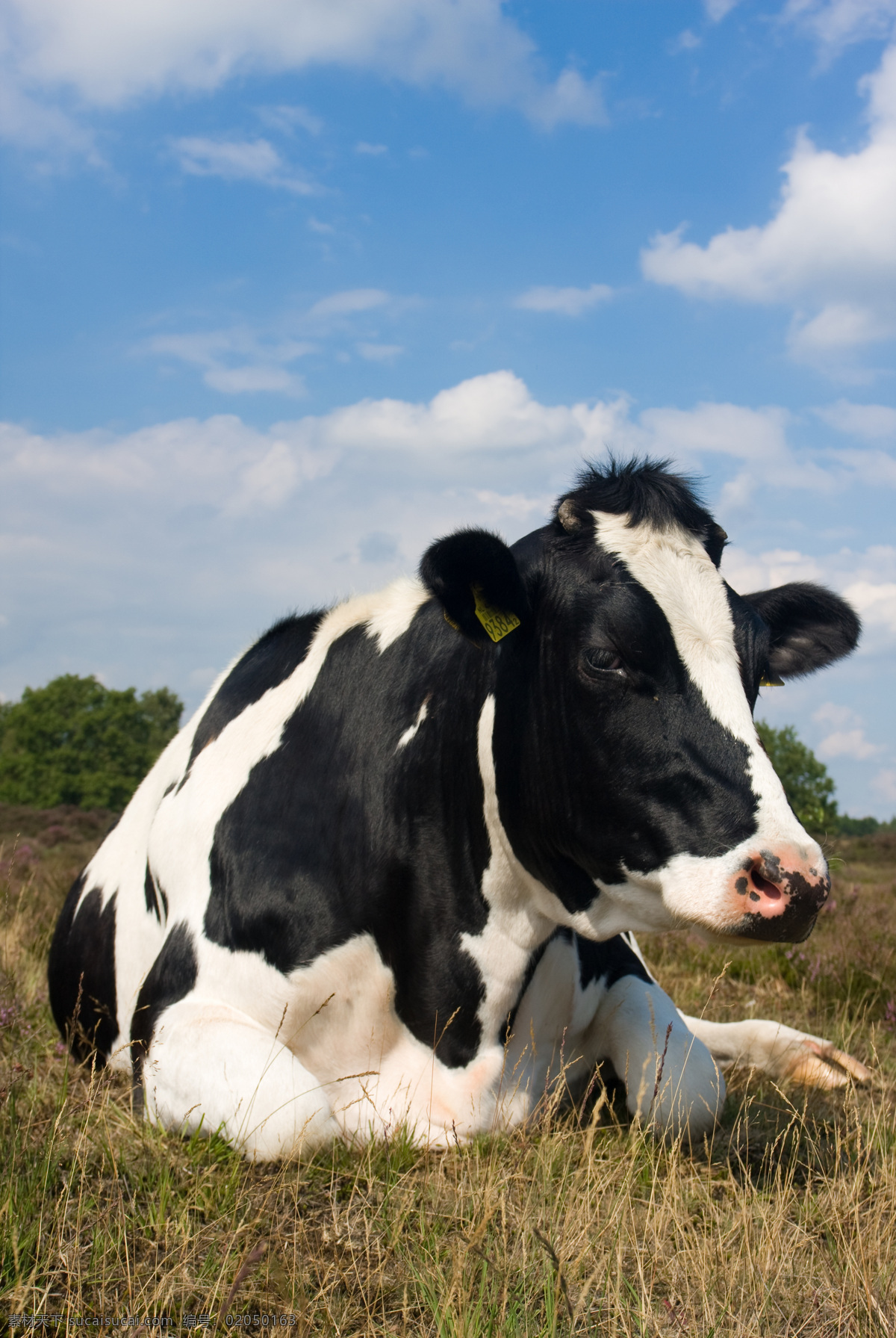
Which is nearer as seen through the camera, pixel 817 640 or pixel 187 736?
pixel 817 640

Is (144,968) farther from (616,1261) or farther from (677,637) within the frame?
(677,637)

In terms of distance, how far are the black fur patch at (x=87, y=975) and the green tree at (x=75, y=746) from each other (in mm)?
55641

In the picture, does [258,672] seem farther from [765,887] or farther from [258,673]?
[765,887]

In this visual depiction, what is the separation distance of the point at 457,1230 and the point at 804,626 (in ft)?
9.21

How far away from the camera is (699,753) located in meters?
3.13

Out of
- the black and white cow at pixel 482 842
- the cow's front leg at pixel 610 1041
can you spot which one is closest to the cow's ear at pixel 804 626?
the black and white cow at pixel 482 842

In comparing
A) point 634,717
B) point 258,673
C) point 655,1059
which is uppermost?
point 258,673

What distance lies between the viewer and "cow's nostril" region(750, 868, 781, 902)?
9.30 ft

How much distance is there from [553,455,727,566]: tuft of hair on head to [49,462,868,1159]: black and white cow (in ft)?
0.04

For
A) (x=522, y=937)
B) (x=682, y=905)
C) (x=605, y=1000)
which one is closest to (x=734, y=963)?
(x=605, y=1000)

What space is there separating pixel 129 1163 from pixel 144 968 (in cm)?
150

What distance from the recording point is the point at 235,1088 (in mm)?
3467

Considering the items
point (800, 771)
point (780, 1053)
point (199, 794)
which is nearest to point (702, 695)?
point (199, 794)

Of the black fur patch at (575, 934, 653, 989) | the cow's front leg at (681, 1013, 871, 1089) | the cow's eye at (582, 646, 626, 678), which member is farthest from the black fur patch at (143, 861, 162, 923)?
the cow's front leg at (681, 1013, 871, 1089)
